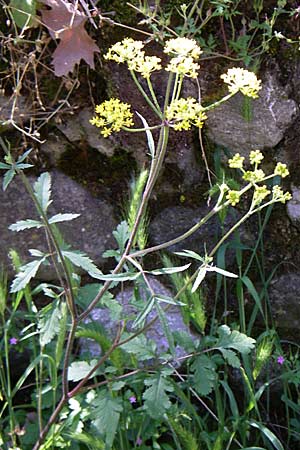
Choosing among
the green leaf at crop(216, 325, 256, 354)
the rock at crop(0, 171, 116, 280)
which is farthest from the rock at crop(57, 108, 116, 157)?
the green leaf at crop(216, 325, 256, 354)

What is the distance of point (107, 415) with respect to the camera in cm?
133

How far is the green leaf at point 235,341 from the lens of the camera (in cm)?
136

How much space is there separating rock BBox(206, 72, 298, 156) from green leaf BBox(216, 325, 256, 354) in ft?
1.76

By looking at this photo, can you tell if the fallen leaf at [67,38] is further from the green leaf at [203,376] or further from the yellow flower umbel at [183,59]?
the green leaf at [203,376]

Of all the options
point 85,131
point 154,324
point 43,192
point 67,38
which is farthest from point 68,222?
point 43,192

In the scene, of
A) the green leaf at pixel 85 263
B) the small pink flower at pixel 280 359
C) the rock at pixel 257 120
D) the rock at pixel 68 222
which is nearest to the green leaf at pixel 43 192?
the green leaf at pixel 85 263

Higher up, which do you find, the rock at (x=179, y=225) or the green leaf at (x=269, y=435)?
the rock at (x=179, y=225)

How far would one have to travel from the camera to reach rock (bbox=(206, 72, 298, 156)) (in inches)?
68.1

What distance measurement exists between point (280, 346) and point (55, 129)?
792 mm

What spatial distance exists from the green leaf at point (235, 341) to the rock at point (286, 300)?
1.41ft

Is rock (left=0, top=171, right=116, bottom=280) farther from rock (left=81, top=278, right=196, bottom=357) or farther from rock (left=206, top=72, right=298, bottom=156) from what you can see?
rock (left=206, top=72, right=298, bottom=156)

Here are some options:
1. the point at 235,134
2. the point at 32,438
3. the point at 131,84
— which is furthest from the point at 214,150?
the point at 32,438

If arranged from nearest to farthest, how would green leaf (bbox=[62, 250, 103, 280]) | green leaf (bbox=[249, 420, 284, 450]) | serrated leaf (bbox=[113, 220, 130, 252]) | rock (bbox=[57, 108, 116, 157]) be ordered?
1. green leaf (bbox=[62, 250, 103, 280])
2. serrated leaf (bbox=[113, 220, 130, 252])
3. green leaf (bbox=[249, 420, 284, 450])
4. rock (bbox=[57, 108, 116, 157])

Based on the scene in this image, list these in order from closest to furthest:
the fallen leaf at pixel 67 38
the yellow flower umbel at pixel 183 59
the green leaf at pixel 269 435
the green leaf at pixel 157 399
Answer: the yellow flower umbel at pixel 183 59, the green leaf at pixel 157 399, the green leaf at pixel 269 435, the fallen leaf at pixel 67 38
